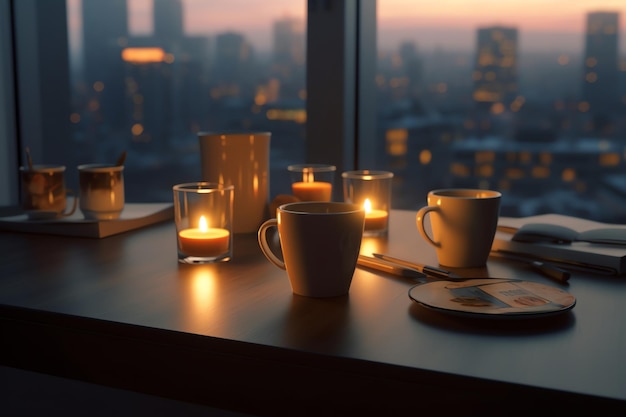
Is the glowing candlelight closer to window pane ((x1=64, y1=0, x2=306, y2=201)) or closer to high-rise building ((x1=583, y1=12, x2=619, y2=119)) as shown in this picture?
window pane ((x1=64, y1=0, x2=306, y2=201))

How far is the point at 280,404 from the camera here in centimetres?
63

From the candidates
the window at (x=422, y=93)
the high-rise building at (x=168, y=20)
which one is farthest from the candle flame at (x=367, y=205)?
the high-rise building at (x=168, y=20)

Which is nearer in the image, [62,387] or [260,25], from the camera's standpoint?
[62,387]

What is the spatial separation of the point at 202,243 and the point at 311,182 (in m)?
0.37

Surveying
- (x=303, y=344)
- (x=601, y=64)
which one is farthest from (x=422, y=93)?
(x=303, y=344)

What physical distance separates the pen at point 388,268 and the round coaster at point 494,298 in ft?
0.22

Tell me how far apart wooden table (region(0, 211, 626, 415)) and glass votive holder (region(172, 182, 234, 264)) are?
0.20 ft

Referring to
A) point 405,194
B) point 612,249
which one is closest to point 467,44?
point 405,194

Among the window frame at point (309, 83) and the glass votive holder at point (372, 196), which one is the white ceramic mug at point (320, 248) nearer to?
the glass votive holder at point (372, 196)

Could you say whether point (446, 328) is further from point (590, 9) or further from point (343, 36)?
point (590, 9)

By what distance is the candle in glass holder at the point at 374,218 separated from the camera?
1181mm

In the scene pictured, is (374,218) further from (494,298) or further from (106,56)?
(106,56)

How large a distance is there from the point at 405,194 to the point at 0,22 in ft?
5.96

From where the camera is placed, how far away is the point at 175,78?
8.88 ft
